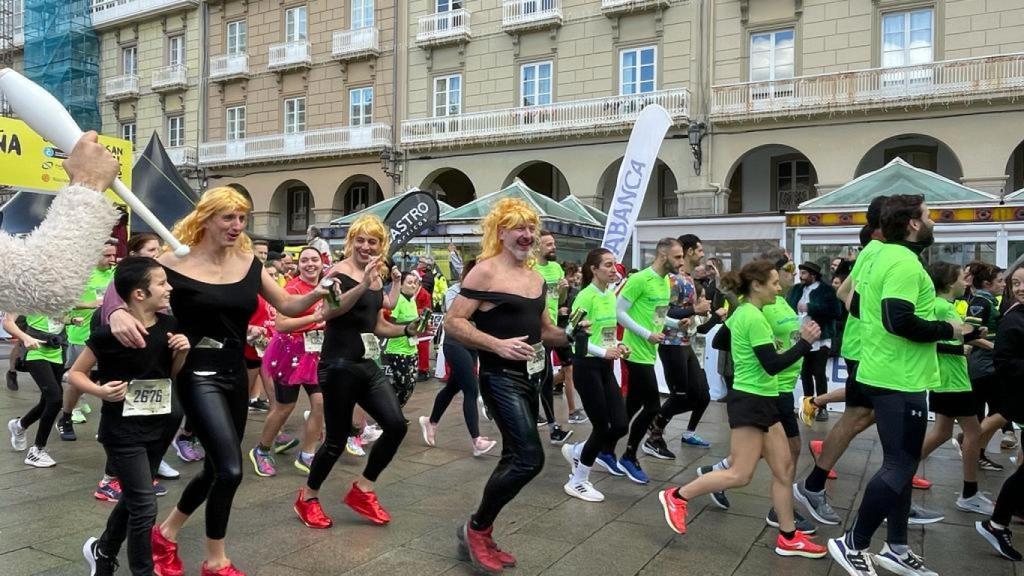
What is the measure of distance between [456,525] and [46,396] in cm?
402

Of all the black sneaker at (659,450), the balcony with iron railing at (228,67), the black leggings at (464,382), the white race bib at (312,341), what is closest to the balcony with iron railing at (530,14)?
the balcony with iron railing at (228,67)

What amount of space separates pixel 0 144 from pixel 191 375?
11071 millimetres

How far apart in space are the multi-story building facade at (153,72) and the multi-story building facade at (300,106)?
2.85 feet

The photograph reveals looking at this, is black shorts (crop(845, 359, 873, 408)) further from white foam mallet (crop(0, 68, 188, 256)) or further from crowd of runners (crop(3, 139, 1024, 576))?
white foam mallet (crop(0, 68, 188, 256))

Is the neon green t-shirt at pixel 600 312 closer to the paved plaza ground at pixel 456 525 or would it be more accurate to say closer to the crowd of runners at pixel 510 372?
the crowd of runners at pixel 510 372

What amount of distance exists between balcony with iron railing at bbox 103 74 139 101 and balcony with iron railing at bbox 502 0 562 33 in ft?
56.0

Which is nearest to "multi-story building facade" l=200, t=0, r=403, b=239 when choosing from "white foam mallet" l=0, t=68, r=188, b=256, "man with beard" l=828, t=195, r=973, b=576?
"man with beard" l=828, t=195, r=973, b=576

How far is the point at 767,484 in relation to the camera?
5.75m

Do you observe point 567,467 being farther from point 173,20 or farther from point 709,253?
point 173,20

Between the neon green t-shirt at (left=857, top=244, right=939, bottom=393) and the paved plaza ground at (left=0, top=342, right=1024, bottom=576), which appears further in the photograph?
the paved plaza ground at (left=0, top=342, right=1024, bottom=576)

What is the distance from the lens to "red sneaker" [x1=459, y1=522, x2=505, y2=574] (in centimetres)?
382

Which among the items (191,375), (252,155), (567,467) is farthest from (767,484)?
(252,155)

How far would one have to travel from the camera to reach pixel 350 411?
458 cm

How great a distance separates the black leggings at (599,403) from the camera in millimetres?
5332
